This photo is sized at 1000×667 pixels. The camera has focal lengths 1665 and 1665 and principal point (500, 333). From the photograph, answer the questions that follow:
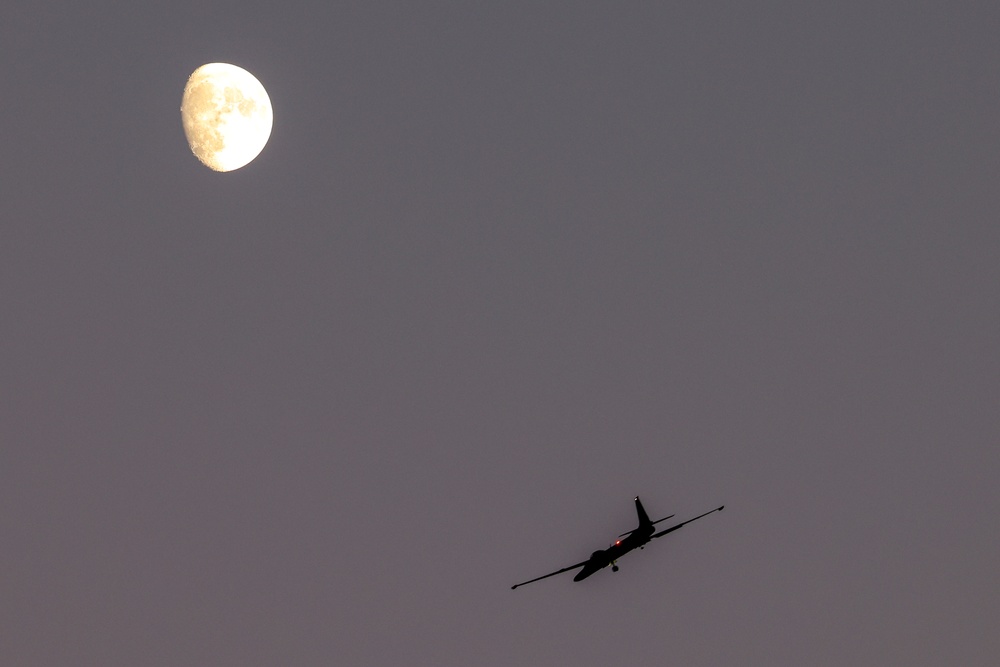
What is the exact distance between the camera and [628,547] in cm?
18725

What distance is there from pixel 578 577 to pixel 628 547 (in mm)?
7689

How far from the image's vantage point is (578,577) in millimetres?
191000
